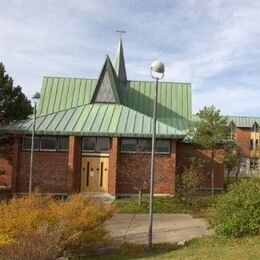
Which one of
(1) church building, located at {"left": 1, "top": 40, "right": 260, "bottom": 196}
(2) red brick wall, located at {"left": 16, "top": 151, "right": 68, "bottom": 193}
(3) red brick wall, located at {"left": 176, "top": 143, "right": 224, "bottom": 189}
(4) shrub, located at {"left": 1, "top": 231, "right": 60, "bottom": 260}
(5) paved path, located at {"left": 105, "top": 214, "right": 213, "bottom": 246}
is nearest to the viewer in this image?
(4) shrub, located at {"left": 1, "top": 231, "right": 60, "bottom": 260}

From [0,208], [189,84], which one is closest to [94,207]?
Result: [0,208]

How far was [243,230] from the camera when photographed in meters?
15.4

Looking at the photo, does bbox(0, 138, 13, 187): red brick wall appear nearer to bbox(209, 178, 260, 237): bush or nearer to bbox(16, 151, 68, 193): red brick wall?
bbox(16, 151, 68, 193): red brick wall

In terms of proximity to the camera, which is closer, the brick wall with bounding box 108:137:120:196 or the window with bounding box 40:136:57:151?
the brick wall with bounding box 108:137:120:196

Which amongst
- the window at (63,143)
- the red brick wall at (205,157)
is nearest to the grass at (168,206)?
the red brick wall at (205,157)

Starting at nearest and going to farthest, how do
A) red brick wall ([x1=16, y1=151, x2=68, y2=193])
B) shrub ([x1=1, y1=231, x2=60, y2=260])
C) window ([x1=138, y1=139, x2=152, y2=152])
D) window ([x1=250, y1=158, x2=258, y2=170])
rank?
shrub ([x1=1, y1=231, x2=60, y2=260])
window ([x1=138, y1=139, x2=152, y2=152])
red brick wall ([x1=16, y1=151, x2=68, y2=193])
window ([x1=250, y1=158, x2=258, y2=170])

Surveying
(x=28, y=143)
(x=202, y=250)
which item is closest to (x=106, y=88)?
(x=28, y=143)

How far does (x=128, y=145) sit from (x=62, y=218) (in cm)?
1694

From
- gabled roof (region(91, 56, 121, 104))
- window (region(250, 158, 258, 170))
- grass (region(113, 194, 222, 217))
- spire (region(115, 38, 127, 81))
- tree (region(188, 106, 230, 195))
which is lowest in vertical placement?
Result: grass (region(113, 194, 222, 217))

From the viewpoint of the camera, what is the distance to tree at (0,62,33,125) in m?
34.4

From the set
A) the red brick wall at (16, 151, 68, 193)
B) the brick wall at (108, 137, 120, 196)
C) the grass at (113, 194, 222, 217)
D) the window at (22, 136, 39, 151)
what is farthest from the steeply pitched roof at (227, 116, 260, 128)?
the window at (22, 136, 39, 151)

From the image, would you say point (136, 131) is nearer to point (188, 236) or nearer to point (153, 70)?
point (188, 236)

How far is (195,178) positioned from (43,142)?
398 inches

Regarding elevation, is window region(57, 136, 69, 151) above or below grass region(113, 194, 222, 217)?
above
